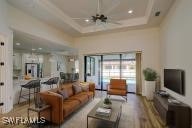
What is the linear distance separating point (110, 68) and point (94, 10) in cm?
397

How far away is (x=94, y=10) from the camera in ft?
16.3

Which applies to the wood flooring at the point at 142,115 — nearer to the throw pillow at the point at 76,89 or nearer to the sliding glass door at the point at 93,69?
the throw pillow at the point at 76,89

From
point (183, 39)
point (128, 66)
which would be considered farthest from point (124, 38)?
point (183, 39)

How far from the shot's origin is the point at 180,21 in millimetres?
3404

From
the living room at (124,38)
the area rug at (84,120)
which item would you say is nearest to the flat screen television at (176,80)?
the living room at (124,38)

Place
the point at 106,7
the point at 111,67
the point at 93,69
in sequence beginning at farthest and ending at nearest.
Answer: the point at 93,69, the point at 111,67, the point at 106,7

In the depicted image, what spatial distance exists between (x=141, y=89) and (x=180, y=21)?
4.07 meters

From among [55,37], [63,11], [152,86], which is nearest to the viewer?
[63,11]

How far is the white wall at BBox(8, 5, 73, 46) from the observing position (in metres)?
4.12

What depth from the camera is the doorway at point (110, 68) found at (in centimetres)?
734

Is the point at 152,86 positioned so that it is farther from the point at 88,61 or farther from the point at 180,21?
the point at 88,61

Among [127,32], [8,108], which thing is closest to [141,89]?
[127,32]

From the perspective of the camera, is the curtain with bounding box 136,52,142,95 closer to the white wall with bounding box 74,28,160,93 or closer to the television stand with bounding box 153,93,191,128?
the white wall with bounding box 74,28,160,93

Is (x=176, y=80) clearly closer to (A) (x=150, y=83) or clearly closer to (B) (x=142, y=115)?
(B) (x=142, y=115)
